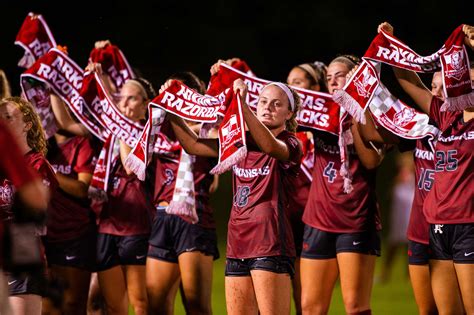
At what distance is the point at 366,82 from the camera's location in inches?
231

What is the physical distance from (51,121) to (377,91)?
8.18ft

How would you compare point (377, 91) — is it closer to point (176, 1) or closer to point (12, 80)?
point (12, 80)

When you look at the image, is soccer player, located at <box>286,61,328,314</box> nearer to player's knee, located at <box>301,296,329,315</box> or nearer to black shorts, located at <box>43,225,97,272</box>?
player's knee, located at <box>301,296,329,315</box>

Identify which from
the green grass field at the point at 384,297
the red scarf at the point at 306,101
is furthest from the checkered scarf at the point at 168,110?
the green grass field at the point at 384,297

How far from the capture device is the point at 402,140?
600 cm

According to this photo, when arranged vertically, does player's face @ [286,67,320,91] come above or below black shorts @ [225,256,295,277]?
above

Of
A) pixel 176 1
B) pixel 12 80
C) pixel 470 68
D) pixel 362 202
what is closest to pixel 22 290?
pixel 362 202

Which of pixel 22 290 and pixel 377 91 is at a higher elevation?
pixel 377 91

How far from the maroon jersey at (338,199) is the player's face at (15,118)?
6.69 feet

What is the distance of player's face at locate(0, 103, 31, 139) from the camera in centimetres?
528

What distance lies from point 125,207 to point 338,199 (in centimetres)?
153

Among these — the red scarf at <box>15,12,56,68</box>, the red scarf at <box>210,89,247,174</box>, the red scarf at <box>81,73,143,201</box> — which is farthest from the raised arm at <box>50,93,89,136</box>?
the red scarf at <box>210,89,247,174</box>

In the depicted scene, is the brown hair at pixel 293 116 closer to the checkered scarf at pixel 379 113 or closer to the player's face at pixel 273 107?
the player's face at pixel 273 107

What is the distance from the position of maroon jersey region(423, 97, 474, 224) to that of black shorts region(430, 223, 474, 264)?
0.12 feet
